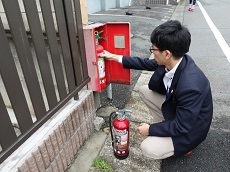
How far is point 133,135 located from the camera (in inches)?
97.7

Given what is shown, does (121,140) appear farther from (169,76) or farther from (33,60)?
(33,60)

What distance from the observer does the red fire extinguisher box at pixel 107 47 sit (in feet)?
7.17

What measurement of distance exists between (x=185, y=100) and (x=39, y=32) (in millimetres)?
1255

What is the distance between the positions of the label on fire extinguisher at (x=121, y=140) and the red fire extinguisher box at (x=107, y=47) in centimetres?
64

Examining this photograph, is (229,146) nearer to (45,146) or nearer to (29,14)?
(45,146)

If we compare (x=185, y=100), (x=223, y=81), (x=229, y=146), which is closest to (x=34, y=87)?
(x=185, y=100)

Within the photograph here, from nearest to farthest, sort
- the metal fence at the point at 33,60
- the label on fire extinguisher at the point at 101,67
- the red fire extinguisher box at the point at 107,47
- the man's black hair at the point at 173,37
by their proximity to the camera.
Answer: the metal fence at the point at 33,60 → the man's black hair at the point at 173,37 → the red fire extinguisher box at the point at 107,47 → the label on fire extinguisher at the point at 101,67

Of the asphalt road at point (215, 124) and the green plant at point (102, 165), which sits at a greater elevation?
the green plant at point (102, 165)

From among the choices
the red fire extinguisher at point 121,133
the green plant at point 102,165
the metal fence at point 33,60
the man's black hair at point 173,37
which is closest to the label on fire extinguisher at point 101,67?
the metal fence at point 33,60

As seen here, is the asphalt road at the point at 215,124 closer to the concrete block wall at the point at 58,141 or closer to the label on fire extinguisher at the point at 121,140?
the label on fire extinguisher at the point at 121,140

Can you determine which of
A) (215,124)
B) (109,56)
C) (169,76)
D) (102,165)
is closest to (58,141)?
(102,165)

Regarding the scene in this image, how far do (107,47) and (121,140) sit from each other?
3.63 feet

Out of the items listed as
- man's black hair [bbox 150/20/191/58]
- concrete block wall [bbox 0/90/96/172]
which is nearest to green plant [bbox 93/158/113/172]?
concrete block wall [bbox 0/90/96/172]

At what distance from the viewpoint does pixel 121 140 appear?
6.59 feet
